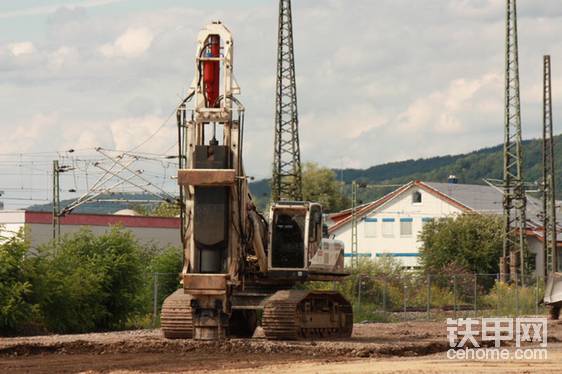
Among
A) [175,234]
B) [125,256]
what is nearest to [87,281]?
[125,256]

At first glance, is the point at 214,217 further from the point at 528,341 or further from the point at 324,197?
the point at 324,197

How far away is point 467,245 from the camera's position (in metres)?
95.5

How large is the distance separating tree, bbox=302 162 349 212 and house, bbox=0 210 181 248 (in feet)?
174

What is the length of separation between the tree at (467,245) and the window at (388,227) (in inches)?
540

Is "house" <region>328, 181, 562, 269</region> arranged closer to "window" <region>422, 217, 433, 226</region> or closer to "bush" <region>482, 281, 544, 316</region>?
"window" <region>422, 217, 433, 226</region>

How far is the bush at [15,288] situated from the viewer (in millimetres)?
38094

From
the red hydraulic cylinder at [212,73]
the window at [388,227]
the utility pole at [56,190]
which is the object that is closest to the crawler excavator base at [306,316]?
the red hydraulic cylinder at [212,73]

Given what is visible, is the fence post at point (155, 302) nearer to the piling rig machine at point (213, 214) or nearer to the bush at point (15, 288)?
the bush at point (15, 288)

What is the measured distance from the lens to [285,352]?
28672mm

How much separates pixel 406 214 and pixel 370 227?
375 cm

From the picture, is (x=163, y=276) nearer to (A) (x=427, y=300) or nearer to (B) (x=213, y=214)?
(A) (x=427, y=300)

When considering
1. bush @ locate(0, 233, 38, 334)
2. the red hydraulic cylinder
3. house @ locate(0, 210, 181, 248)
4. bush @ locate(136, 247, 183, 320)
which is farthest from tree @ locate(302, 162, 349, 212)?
the red hydraulic cylinder

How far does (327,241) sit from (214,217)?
674cm
